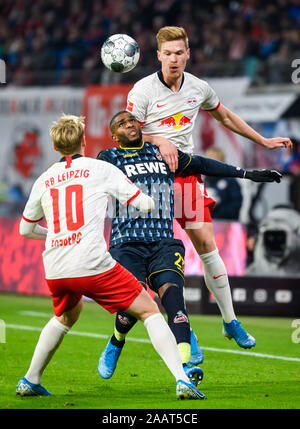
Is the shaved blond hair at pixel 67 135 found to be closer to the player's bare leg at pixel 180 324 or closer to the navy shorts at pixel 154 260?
the navy shorts at pixel 154 260

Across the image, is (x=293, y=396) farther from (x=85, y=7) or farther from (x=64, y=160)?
(x=85, y=7)

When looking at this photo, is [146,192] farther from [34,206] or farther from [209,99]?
[209,99]

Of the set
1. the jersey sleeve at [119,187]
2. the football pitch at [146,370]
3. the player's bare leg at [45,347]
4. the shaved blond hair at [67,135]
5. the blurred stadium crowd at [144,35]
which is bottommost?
the football pitch at [146,370]

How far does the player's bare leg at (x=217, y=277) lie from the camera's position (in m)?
7.34

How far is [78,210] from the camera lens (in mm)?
5617

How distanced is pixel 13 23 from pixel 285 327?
15.4m

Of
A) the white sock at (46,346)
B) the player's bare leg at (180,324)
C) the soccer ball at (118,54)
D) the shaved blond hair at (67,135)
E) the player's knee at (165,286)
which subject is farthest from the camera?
the soccer ball at (118,54)

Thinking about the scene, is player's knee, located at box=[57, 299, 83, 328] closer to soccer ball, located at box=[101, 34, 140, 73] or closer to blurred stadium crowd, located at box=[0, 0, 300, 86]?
soccer ball, located at box=[101, 34, 140, 73]

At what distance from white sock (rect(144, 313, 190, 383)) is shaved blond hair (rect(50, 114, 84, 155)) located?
1.26 meters

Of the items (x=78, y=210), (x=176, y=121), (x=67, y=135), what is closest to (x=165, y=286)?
(x=78, y=210)

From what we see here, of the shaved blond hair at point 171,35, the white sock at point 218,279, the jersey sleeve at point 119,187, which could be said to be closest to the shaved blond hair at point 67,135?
the jersey sleeve at point 119,187

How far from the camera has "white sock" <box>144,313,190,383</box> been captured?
5.60m

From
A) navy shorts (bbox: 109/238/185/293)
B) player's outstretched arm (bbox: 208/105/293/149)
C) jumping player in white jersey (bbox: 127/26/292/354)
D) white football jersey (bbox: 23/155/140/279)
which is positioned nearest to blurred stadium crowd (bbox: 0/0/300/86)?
player's outstretched arm (bbox: 208/105/293/149)

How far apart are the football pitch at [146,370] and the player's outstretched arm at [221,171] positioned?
165 centimetres
